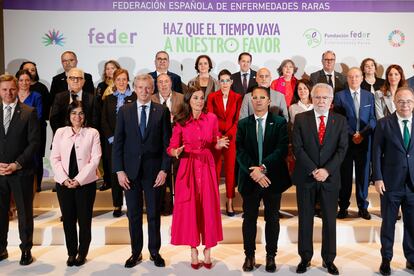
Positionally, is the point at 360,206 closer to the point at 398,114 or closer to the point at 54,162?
the point at 398,114

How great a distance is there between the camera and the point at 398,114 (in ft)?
13.1

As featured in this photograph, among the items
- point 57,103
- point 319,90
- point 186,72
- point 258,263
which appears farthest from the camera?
point 186,72

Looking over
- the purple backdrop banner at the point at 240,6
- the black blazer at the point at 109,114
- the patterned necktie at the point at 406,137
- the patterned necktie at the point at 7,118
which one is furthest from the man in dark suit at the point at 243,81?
the patterned necktie at the point at 7,118

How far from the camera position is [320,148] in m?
3.94

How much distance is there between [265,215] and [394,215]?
1129 millimetres

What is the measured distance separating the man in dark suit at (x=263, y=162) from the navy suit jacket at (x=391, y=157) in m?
0.80

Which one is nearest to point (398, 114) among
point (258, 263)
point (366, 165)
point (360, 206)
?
point (366, 165)

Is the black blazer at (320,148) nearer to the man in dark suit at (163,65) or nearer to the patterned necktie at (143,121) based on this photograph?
the patterned necktie at (143,121)

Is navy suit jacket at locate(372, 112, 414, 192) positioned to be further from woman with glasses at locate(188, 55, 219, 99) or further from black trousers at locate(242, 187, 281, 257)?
woman with glasses at locate(188, 55, 219, 99)

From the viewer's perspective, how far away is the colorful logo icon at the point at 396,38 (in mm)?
6648

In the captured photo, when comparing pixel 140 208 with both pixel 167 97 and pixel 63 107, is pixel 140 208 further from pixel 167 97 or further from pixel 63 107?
pixel 63 107

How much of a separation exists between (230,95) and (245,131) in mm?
1182

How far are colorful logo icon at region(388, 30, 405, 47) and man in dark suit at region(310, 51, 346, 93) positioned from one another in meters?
1.44

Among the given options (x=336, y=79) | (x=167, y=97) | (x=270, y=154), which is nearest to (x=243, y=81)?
(x=336, y=79)
